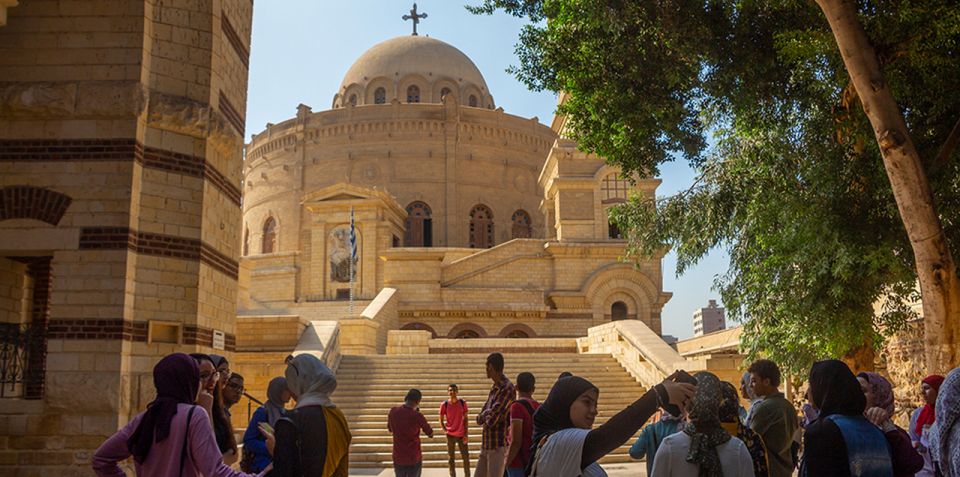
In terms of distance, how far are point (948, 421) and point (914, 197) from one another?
15.7 ft

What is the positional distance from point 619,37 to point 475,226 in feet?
111

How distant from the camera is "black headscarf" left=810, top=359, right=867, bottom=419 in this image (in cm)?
390

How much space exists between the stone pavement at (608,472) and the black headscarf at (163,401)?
8899 millimetres

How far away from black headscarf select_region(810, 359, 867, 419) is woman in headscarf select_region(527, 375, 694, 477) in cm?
86

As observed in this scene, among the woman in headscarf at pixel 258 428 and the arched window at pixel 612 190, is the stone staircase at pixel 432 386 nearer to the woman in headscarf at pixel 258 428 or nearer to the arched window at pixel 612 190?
the woman in headscarf at pixel 258 428

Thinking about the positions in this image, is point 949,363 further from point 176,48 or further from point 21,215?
point 21,215

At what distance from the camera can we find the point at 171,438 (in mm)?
3953

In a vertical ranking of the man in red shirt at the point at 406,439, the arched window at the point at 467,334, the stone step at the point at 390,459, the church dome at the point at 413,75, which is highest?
the church dome at the point at 413,75

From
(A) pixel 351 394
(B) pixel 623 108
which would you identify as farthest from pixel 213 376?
Result: (A) pixel 351 394

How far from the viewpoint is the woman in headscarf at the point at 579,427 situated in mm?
3438

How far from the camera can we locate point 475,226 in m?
44.8

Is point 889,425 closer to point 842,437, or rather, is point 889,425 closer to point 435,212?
point 842,437

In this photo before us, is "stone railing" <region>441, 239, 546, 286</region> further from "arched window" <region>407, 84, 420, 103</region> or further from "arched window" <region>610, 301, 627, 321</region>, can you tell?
"arched window" <region>407, 84, 420, 103</region>

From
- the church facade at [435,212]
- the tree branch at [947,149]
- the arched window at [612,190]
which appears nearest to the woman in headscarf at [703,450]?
the tree branch at [947,149]
